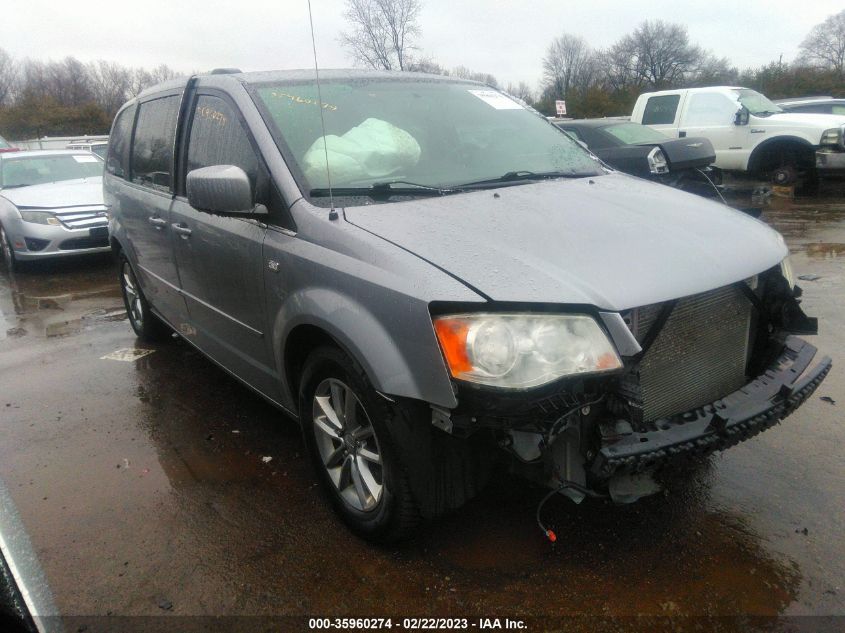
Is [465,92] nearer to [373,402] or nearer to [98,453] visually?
[373,402]

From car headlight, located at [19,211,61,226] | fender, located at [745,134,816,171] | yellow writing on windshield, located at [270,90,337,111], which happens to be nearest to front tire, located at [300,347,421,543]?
yellow writing on windshield, located at [270,90,337,111]

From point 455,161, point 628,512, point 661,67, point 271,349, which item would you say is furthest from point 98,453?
point 661,67

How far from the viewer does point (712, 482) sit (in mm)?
2807

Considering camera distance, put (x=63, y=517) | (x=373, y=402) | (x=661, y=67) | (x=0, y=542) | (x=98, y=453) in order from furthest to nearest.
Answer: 1. (x=661, y=67)
2. (x=98, y=453)
3. (x=63, y=517)
4. (x=373, y=402)
5. (x=0, y=542)

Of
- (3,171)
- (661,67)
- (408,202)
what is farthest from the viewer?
(661,67)

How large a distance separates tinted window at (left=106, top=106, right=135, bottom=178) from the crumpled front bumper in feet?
13.4

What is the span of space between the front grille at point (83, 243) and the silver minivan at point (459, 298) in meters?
5.32

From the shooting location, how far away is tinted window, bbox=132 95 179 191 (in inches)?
146

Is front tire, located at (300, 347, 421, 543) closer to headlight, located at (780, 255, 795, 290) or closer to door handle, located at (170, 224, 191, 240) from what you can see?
door handle, located at (170, 224, 191, 240)

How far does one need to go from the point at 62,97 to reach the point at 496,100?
2467 inches

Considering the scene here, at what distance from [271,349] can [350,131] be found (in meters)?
1.04

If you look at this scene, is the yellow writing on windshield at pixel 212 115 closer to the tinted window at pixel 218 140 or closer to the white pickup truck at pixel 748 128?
the tinted window at pixel 218 140

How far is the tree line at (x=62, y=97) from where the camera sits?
1531 inches

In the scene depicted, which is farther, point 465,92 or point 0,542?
point 465,92
